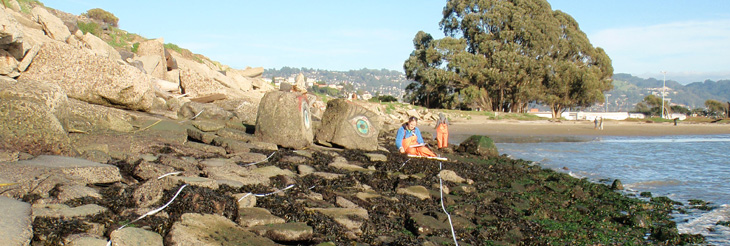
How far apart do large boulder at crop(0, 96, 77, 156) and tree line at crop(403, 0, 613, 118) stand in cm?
4082

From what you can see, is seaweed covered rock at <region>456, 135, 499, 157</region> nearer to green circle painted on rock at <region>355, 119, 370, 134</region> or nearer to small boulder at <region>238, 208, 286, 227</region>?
green circle painted on rock at <region>355, 119, 370, 134</region>

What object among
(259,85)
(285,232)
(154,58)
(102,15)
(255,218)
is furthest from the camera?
(102,15)

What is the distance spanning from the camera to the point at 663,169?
47.9ft

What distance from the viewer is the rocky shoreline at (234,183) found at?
5.00 metres

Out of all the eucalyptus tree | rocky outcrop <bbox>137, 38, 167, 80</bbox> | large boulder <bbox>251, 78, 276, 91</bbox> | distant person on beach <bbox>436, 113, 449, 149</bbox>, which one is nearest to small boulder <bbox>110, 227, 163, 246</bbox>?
distant person on beach <bbox>436, 113, 449, 149</bbox>

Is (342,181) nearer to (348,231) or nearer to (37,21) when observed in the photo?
(348,231)

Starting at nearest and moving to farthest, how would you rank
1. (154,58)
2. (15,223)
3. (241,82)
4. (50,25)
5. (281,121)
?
(15,223)
(281,121)
(50,25)
(154,58)
(241,82)

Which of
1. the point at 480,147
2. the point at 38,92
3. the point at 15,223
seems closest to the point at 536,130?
the point at 480,147

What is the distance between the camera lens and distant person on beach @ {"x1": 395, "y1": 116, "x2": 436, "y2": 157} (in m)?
12.8

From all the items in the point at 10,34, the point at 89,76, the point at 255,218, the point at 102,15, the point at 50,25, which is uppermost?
the point at 102,15

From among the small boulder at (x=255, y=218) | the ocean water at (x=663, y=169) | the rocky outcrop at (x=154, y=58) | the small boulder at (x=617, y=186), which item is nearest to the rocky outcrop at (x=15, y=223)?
the small boulder at (x=255, y=218)

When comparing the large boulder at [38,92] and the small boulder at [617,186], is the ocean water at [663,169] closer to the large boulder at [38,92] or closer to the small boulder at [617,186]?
the small boulder at [617,186]

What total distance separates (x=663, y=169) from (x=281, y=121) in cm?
1042

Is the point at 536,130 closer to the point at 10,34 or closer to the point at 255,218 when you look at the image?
the point at 10,34
